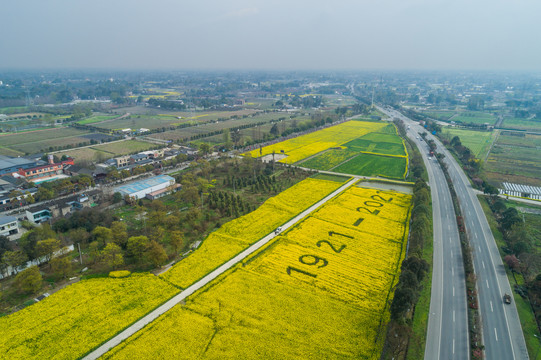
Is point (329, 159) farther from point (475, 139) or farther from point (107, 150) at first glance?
point (107, 150)

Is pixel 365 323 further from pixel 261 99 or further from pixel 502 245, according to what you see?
pixel 261 99

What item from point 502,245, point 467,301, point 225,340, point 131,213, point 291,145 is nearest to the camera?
point 225,340

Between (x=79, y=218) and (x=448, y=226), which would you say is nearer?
(x=79, y=218)

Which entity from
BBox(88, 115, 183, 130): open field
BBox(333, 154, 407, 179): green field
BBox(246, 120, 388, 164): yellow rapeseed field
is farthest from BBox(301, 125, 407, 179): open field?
BBox(88, 115, 183, 130): open field

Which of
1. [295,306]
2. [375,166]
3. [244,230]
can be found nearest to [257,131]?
[375,166]

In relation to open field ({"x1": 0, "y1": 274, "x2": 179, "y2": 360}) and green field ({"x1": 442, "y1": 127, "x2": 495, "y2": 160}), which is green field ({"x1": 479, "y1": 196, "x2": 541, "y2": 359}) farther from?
green field ({"x1": 442, "y1": 127, "x2": 495, "y2": 160})

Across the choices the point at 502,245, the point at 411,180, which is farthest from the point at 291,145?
the point at 502,245

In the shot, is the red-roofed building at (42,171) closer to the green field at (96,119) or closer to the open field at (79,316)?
the open field at (79,316)

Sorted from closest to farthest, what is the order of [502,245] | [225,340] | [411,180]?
[225,340]
[502,245]
[411,180]
